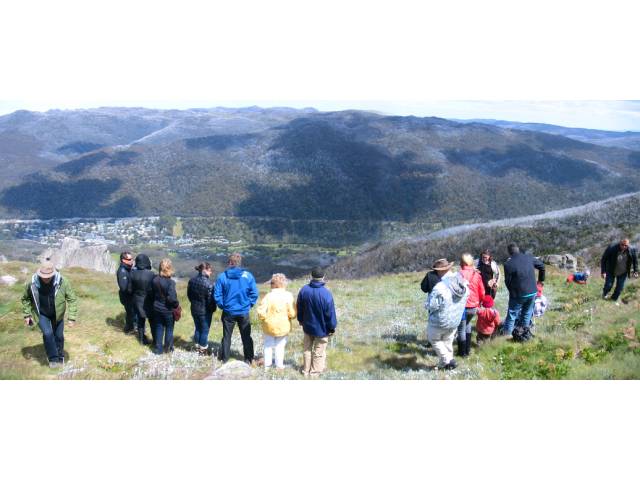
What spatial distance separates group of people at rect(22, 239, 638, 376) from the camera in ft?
31.2

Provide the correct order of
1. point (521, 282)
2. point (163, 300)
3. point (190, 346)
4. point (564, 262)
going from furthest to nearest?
1. point (564, 262)
2. point (190, 346)
3. point (163, 300)
4. point (521, 282)

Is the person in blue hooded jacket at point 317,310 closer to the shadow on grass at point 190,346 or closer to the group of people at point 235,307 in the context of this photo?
the group of people at point 235,307

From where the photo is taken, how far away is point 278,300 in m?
9.92

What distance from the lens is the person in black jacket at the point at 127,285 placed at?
1262 cm

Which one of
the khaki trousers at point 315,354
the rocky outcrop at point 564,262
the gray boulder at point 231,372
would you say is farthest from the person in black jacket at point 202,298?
the rocky outcrop at point 564,262

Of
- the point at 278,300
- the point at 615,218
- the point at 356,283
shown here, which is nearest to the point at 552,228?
the point at 615,218

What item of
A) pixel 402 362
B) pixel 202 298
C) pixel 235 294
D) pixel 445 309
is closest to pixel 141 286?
pixel 202 298

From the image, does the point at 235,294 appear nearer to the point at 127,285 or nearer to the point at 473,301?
the point at 127,285

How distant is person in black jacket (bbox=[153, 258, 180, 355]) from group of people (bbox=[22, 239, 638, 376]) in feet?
0.07

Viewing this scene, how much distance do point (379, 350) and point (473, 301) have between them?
248 cm

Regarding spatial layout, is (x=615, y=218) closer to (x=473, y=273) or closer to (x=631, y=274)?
(x=631, y=274)

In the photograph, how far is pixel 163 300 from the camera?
11414 millimetres

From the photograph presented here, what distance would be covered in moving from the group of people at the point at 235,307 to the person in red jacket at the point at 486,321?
4.05 meters

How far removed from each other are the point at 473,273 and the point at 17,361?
9.59 metres
